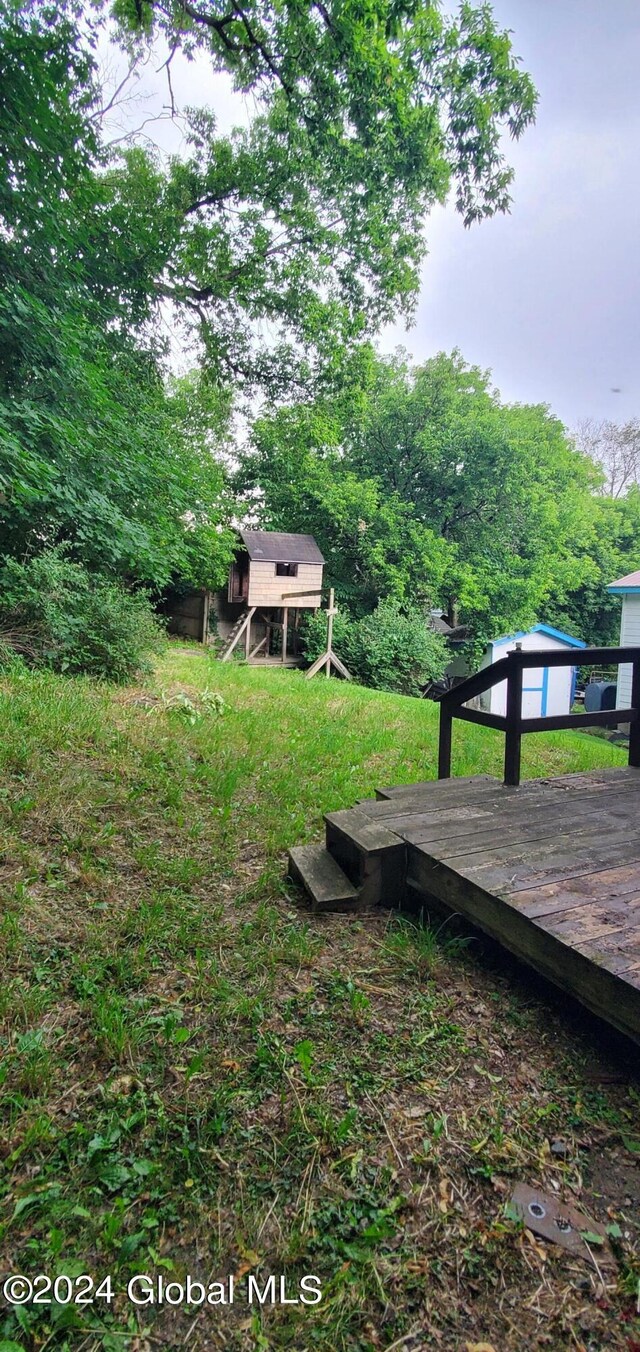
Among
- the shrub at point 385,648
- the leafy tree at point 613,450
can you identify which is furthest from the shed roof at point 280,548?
the leafy tree at point 613,450

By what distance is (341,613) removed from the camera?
49.9ft

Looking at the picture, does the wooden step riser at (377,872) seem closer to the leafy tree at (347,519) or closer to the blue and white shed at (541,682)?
the blue and white shed at (541,682)

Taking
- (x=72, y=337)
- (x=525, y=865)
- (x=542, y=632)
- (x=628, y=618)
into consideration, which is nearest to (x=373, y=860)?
(x=525, y=865)

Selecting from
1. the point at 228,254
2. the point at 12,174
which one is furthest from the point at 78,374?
the point at 228,254

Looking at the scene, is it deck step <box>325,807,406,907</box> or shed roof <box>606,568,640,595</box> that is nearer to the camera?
deck step <box>325,807,406,907</box>

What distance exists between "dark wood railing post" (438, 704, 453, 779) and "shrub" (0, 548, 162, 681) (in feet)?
11.9

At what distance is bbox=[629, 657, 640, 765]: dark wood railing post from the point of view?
3.38m

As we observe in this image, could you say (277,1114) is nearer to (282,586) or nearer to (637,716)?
(637,716)

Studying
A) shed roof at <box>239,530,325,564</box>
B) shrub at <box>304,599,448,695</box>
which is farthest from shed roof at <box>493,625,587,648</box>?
shed roof at <box>239,530,325,564</box>

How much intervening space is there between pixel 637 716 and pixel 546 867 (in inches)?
70.2

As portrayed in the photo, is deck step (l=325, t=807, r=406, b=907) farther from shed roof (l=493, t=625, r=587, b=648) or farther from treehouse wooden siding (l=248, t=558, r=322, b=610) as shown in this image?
shed roof (l=493, t=625, r=587, b=648)

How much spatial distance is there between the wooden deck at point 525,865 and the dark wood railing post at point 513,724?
0.33 feet

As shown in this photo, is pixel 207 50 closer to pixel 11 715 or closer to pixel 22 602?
pixel 22 602

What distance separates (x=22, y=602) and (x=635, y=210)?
1145 cm
